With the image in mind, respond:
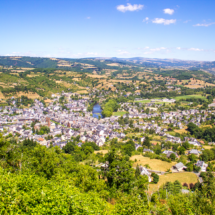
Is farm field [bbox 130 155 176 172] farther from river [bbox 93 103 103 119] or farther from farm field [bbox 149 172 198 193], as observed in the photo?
river [bbox 93 103 103 119]

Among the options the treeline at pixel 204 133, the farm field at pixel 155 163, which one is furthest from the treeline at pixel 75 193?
the treeline at pixel 204 133

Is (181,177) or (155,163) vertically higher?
(181,177)

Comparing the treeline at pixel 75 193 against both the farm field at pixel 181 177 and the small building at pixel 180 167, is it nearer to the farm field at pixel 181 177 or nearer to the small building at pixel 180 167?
the farm field at pixel 181 177

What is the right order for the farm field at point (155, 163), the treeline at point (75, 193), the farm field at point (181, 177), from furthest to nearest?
the farm field at point (155, 163)
the farm field at point (181, 177)
the treeline at point (75, 193)

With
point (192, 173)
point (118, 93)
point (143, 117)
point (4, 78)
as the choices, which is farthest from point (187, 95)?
point (4, 78)

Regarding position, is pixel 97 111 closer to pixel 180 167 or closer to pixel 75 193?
pixel 180 167

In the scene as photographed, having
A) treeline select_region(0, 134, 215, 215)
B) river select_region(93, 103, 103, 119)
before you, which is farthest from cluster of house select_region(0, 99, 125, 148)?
treeline select_region(0, 134, 215, 215)

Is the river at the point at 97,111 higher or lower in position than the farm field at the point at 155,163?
higher

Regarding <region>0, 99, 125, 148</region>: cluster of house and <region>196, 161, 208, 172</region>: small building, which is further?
<region>0, 99, 125, 148</region>: cluster of house

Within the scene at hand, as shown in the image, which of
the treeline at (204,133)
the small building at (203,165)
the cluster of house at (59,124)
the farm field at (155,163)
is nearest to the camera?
the small building at (203,165)

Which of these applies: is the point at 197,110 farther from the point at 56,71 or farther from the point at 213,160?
the point at 56,71

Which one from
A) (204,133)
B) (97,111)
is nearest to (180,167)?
(204,133)
